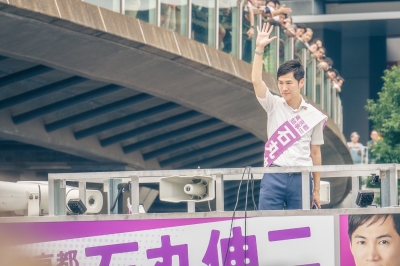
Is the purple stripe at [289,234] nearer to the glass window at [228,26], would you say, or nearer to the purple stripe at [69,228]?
the purple stripe at [69,228]

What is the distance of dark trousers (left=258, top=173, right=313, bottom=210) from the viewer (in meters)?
8.71

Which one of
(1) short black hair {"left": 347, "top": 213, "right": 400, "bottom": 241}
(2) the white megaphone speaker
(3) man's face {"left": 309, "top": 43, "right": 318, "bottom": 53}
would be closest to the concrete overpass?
(3) man's face {"left": 309, "top": 43, "right": 318, "bottom": 53}

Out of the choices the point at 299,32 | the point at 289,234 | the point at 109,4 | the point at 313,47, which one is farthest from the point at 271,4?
the point at 289,234

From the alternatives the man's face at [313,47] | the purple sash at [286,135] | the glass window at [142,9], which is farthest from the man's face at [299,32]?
the purple sash at [286,135]

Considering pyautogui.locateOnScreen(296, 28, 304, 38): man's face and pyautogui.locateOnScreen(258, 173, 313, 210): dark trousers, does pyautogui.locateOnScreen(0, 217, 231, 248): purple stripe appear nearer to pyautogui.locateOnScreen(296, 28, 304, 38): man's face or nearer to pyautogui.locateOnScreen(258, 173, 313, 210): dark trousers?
pyautogui.locateOnScreen(258, 173, 313, 210): dark trousers

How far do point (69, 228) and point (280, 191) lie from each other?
1.74 meters

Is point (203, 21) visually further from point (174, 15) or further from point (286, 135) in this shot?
point (286, 135)

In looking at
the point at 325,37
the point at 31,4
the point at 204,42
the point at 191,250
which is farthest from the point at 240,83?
the point at 325,37

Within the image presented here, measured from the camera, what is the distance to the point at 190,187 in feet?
28.9

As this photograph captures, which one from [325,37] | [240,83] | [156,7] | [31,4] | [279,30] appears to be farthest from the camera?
[325,37]

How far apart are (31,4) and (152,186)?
44.3 ft

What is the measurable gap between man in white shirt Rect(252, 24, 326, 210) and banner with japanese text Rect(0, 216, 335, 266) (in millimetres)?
301

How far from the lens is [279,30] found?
20219 millimetres

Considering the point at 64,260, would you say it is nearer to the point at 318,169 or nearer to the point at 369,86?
the point at 318,169
